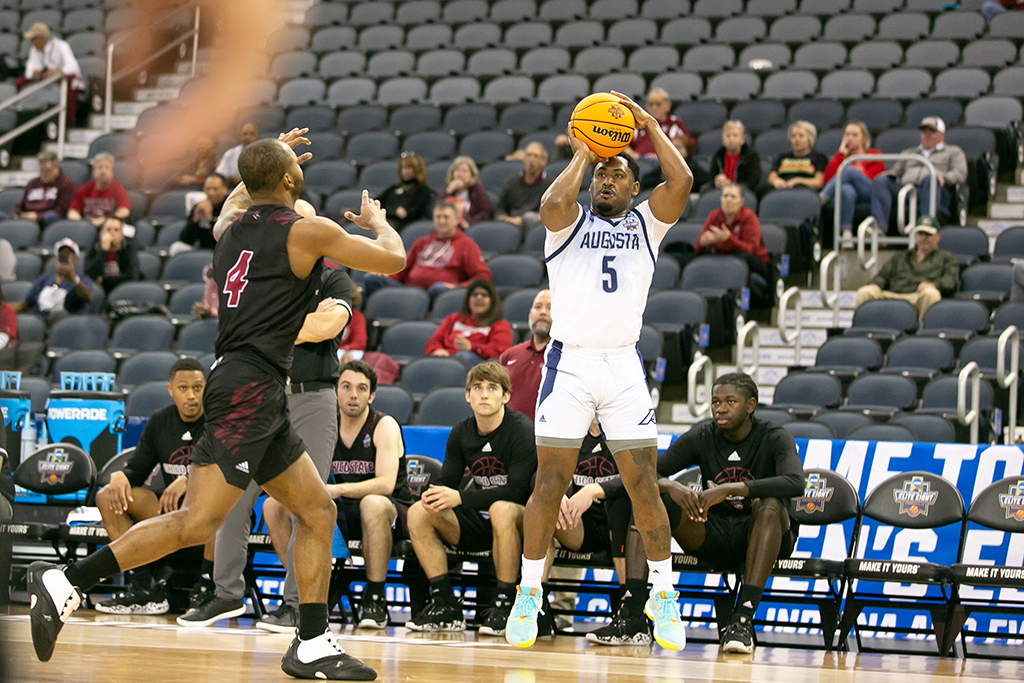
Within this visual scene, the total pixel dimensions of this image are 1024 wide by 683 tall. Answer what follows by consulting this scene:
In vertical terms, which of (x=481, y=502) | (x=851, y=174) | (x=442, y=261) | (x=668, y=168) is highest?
(x=851, y=174)

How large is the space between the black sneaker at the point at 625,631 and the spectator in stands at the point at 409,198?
6.39 m

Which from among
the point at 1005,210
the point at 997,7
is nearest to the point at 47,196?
the point at 1005,210

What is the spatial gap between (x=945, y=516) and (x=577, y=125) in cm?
335

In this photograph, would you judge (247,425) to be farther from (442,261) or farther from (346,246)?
(442,261)

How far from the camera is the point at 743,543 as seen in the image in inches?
270

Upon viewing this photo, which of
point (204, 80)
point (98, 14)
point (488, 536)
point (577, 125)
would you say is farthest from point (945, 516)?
point (98, 14)

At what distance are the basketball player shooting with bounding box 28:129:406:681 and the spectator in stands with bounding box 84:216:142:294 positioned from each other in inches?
306

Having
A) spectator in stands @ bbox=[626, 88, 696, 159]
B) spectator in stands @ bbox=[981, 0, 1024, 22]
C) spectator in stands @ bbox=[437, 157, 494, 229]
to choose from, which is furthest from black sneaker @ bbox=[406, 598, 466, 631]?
spectator in stands @ bbox=[981, 0, 1024, 22]

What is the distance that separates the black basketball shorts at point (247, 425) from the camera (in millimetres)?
4707

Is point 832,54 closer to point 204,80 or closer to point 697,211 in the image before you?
point 697,211

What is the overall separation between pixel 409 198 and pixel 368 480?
5.32 m

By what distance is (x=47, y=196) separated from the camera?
1403 centimetres

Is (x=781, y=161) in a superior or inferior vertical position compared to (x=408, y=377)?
superior

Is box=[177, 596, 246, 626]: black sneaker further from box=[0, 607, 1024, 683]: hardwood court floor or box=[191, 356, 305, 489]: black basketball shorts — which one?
box=[191, 356, 305, 489]: black basketball shorts
